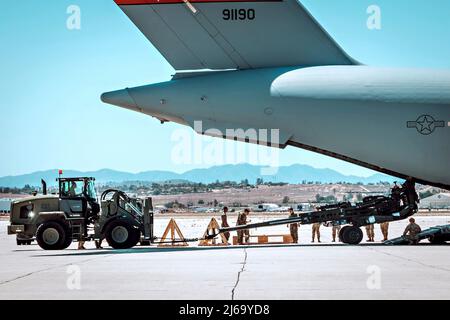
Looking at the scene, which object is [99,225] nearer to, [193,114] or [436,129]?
[193,114]

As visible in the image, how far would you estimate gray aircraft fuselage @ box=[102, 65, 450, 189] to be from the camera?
1870 centimetres

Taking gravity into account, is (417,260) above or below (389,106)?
below

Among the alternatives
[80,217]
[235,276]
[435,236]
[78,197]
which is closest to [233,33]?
[78,197]

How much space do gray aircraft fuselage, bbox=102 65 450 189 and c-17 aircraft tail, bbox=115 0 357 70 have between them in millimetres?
453

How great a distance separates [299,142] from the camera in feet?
62.9

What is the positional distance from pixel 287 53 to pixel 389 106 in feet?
10.7

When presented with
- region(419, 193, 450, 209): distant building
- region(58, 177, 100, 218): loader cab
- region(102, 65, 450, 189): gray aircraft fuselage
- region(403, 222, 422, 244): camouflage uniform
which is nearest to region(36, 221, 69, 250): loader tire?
region(58, 177, 100, 218): loader cab

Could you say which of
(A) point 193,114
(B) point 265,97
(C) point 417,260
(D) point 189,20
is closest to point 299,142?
(B) point 265,97

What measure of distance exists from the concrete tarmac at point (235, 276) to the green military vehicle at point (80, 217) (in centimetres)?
375

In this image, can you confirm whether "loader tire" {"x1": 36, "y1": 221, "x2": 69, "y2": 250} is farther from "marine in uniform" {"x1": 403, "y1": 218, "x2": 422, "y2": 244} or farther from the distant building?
the distant building

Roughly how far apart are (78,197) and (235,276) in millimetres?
11496

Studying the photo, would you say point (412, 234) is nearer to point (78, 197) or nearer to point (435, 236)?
point (435, 236)
